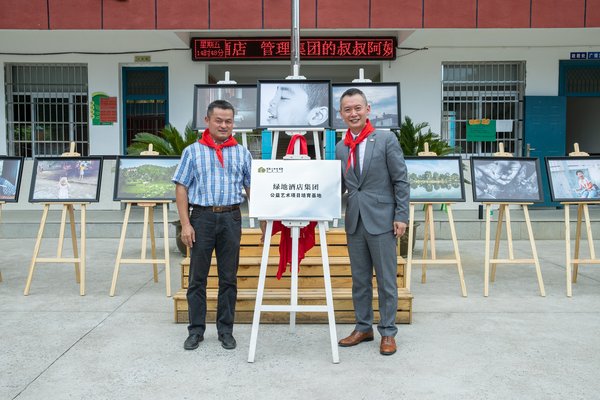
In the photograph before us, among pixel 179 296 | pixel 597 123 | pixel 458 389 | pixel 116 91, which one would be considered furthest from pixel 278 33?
pixel 597 123

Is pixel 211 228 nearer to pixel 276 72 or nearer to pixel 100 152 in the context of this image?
pixel 100 152

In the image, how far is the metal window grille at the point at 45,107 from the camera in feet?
35.4

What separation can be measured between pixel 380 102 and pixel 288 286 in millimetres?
1981

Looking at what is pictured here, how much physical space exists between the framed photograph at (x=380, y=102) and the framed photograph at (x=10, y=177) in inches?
123

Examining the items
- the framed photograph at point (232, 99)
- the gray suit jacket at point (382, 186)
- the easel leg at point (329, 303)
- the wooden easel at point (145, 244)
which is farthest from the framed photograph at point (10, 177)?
the gray suit jacket at point (382, 186)

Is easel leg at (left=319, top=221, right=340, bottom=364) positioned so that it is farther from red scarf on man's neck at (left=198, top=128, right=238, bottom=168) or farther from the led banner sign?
the led banner sign

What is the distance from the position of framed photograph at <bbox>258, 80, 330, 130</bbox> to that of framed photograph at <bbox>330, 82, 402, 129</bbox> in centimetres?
55

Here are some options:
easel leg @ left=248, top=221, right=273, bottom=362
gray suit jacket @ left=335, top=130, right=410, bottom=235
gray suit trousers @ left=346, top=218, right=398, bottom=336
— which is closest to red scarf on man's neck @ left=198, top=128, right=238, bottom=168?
easel leg @ left=248, top=221, right=273, bottom=362

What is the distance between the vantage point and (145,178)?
19.0ft

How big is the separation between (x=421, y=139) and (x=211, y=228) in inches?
204

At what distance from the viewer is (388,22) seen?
904 cm

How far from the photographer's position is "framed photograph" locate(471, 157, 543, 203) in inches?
225

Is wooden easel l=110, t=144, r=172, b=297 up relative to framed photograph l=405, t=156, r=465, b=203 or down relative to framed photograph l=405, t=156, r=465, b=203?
down

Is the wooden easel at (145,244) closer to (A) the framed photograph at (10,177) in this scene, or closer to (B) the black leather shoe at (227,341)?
(A) the framed photograph at (10,177)
